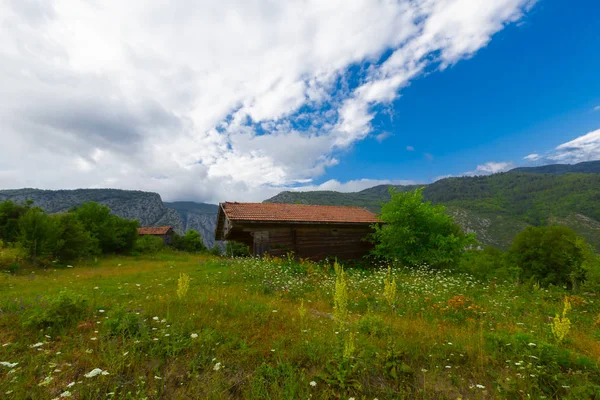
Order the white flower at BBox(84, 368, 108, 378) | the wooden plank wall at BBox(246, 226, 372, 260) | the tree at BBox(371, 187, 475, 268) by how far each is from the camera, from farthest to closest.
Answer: the wooden plank wall at BBox(246, 226, 372, 260), the tree at BBox(371, 187, 475, 268), the white flower at BBox(84, 368, 108, 378)

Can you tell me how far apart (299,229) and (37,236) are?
18274mm

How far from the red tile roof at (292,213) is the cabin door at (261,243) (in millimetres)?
1108

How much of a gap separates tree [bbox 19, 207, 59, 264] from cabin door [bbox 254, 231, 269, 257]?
47.8ft

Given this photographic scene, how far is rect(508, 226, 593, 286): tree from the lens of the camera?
2198 centimetres

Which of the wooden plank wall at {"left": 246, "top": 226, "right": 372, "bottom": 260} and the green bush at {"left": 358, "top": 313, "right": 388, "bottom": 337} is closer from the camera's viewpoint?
the green bush at {"left": 358, "top": 313, "right": 388, "bottom": 337}

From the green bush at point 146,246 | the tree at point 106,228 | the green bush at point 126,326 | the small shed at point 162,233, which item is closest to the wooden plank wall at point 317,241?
the green bush at point 126,326

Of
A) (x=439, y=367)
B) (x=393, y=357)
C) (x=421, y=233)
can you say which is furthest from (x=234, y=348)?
(x=421, y=233)

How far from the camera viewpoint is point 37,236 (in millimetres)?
17188

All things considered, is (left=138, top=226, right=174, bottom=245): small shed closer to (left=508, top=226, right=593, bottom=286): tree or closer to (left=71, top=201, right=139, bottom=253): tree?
(left=71, top=201, right=139, bottom=253): tree

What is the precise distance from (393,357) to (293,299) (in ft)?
14.9

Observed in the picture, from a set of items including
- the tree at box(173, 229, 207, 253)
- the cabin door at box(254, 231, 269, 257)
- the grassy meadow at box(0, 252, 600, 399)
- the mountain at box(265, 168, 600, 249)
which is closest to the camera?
the grassy meadow at box(0, 252, 600, 399)

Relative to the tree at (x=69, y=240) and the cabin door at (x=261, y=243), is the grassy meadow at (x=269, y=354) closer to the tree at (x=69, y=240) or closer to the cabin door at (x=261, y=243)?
the cabin door at (x=261, y=243)

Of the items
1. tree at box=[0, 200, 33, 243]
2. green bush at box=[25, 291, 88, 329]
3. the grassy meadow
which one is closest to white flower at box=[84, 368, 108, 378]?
the grassy meadow

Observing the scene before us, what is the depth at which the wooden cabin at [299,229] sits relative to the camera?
16.6m
